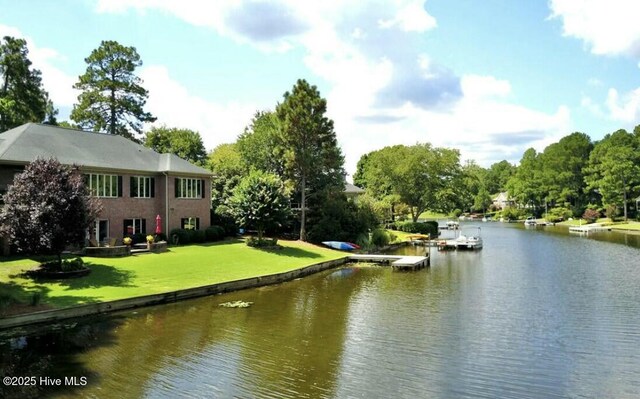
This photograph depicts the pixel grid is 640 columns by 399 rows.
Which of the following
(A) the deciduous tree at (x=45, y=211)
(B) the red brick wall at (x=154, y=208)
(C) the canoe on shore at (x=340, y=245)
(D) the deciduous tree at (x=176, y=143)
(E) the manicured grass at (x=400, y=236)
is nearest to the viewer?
(A) the deciduous tree at (x=45, y=211)

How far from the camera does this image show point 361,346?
17062 millimetres

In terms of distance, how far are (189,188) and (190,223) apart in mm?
3058

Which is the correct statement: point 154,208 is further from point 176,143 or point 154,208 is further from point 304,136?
point 176,143

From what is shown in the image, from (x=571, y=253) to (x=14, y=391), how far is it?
46.1 metres

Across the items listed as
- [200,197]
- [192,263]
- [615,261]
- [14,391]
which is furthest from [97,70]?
[615,261]

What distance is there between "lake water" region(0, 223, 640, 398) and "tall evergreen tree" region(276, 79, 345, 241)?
69.5 feet

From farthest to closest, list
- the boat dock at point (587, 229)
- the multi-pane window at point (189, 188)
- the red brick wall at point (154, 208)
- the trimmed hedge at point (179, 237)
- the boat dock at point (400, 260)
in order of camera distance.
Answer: the boat dock at point (587, 229) → the multi-pane window at point (189, 188) → the trimmed hedge at point (179, 237) → the boat dock at point (400, 260) → the red brick wall at point (154, 208)

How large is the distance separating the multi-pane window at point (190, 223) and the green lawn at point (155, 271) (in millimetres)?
3380

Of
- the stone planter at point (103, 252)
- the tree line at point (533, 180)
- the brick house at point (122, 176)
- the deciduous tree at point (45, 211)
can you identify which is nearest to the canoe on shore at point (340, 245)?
the brick house at point (122, 176)

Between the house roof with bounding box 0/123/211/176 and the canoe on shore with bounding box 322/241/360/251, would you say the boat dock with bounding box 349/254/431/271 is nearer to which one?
the canoe on shore with bounding box 322/241/360/251

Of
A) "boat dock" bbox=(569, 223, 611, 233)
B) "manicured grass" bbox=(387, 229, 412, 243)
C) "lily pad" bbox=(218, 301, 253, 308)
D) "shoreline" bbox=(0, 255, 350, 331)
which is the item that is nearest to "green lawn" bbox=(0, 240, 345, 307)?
"shoreline" bbox=(0, 255, 350, 331)

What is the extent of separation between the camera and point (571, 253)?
4569 centimetres

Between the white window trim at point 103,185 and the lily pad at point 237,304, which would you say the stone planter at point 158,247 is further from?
the lily pad at point 237,304

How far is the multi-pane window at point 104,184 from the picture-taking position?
34.9 meters
